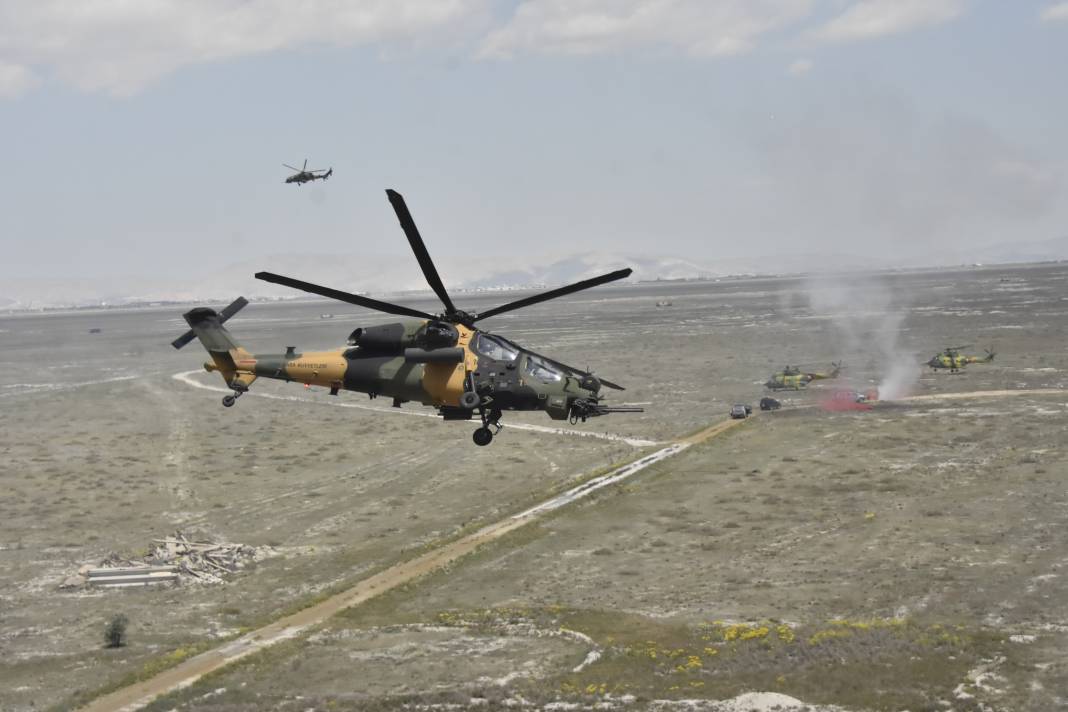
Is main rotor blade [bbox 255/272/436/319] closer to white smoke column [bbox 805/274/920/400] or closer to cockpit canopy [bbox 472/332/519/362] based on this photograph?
cockpit canopy [bbox 472/332/519/362]

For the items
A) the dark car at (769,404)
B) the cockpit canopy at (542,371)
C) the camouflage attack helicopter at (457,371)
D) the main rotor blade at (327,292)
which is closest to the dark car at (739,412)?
the dark car at (769,404)

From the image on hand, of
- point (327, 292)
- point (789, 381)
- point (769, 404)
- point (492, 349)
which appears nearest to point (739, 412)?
point (769, 404)

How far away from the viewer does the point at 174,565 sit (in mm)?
47031

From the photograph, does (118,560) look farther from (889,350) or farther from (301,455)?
(889,350)

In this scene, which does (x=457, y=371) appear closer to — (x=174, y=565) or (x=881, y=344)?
(x=174, y=565)

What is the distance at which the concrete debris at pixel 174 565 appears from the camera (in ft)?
151

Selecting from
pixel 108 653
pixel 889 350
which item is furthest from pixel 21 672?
pixel 889 350

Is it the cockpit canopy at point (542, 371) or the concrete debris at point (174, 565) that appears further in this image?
the concrete debris at point (174, 565)

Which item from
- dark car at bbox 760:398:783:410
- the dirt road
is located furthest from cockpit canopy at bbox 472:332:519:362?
dark car at bbox 760:398:783:410

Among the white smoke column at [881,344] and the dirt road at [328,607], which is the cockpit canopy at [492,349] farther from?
the white smoke column at [881,344]

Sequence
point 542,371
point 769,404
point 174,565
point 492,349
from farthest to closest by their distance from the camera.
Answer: point 769,404, point 174,565, point 492,349, point 542,371

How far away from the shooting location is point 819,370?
104 meters

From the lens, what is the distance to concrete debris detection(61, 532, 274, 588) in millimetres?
45875

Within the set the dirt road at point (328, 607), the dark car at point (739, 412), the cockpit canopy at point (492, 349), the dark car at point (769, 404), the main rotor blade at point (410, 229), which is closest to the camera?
the main rotor blade at point (410, 229)
